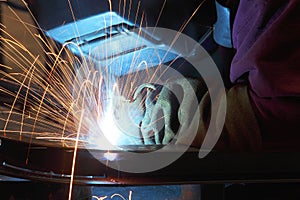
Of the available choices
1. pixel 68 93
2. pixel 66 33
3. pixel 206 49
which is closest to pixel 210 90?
pixel 206 49

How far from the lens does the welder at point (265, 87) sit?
2.10 ft

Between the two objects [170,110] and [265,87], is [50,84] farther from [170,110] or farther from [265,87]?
[265,87]

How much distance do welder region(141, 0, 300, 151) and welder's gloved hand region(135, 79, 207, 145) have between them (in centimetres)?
1

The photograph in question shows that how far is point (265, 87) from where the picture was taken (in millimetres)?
655

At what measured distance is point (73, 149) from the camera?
0.50 meters

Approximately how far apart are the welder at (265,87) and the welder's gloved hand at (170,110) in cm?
1

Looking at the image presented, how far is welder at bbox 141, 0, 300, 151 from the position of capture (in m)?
0.64

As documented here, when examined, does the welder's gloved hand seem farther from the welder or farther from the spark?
the spark

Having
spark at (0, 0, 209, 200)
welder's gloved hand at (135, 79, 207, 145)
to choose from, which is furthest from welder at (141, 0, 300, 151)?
spark at (0, 0, 209, 200)

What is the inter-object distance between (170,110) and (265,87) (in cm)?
24

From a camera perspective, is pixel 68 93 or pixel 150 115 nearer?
pixel 150 115

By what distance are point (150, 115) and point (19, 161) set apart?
0.44 meters

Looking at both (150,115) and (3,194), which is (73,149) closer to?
(3,194)

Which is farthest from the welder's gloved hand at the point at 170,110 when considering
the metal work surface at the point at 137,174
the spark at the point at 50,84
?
the spark at the point at 50,84
